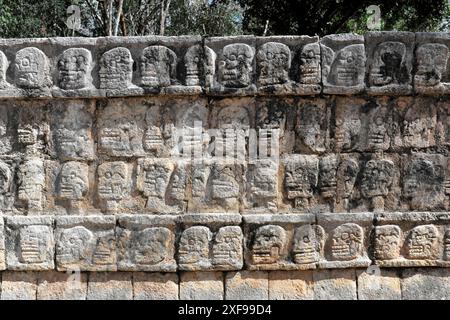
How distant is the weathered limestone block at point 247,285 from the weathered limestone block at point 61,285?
1.20 metres

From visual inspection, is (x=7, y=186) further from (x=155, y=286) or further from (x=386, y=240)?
(x=386, y=240)

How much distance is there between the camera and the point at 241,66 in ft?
16.0

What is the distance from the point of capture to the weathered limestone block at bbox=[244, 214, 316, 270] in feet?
16.2

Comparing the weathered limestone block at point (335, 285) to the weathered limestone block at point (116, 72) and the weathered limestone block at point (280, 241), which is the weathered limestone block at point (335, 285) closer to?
the weathered limestone block at point (280, 241)

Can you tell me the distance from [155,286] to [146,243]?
0.37m

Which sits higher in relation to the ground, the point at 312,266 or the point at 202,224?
the point at 202,224

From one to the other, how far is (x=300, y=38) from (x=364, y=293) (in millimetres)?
A: 2165

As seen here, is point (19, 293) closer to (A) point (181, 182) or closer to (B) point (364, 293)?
(A) point (181, 182)

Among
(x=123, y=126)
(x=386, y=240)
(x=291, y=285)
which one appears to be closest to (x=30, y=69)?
(x=123, y=126)

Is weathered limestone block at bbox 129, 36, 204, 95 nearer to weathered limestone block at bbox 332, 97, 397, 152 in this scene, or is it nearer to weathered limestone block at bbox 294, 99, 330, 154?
weathered limestone block at bbox 294, 99, 330, 154

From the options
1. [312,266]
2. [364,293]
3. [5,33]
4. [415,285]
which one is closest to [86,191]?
[312,266]

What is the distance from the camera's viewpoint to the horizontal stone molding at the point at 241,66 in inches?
191

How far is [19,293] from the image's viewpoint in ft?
16.3
